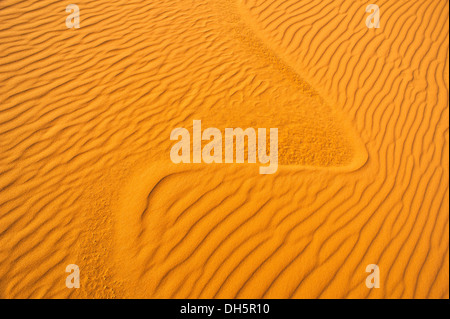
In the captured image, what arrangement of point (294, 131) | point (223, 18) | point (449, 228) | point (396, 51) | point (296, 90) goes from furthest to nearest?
point (223, 18) → point (396, 51) → point (296, 90) → point (294, 131) → point (449, 228)

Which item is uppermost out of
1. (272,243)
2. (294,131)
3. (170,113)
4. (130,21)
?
(130,21)

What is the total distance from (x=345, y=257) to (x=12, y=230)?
337 cm

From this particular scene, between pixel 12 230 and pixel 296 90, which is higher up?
pixel 296 90

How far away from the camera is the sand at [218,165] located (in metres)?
2.69

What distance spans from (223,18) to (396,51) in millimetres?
3407

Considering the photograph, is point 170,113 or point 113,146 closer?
point 113,146

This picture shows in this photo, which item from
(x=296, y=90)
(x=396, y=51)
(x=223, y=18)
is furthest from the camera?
(x=223, y=18)

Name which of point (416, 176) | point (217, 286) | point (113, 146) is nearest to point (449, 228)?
point (416, 176)

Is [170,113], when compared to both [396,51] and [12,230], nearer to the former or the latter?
[12,230]

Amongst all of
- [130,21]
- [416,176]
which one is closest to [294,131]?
[416,176]

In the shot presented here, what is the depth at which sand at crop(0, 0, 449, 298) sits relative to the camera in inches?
106

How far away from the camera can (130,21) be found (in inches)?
215

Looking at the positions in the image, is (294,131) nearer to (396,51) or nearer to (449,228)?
(449,228)

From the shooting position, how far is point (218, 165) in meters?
3.40
